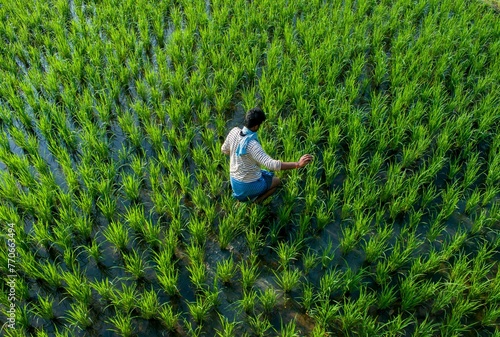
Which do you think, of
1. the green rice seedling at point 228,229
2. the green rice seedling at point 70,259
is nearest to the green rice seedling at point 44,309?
the green rice seedling at point 70,259

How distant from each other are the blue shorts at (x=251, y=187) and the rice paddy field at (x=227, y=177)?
10 cm

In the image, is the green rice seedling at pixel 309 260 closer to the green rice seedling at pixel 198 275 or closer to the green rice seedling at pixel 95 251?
the green rice seedling at pixel 198 275

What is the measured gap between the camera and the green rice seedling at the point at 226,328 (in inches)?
95.1

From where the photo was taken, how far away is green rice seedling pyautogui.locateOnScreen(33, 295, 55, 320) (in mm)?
2506

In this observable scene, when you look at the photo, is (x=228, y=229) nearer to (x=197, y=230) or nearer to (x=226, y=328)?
(x=197, y=230)

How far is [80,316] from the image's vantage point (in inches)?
97.7

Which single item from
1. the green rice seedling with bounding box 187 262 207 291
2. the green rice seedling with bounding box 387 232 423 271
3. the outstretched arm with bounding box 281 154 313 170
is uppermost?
the outstretched arm with bounding box 281 154 313 170

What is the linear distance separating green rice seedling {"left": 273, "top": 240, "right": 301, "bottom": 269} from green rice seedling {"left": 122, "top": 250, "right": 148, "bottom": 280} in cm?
100

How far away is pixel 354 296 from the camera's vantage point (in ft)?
9.02

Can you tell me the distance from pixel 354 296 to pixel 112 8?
204 inches

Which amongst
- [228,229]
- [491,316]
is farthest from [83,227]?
[491,316]

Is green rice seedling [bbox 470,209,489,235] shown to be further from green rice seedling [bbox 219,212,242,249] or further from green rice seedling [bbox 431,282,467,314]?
green rice seedling [bbox 219,212,242,249]

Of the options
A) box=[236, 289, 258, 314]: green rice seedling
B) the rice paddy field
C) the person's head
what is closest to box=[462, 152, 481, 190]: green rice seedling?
the rice paddy field

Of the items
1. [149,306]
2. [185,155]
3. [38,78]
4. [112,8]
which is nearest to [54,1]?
[112,8]
